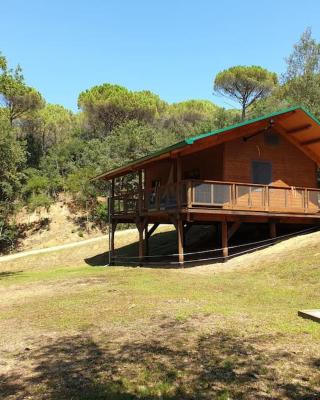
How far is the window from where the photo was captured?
73.9 feet

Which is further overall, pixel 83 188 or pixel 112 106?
pixel 112 106

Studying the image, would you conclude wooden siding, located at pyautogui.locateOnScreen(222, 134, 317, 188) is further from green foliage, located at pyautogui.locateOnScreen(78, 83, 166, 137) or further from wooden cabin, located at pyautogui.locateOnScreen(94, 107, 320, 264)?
green foliage, located at pyautogui.locateOnScreen(78, 83, 166, 137)

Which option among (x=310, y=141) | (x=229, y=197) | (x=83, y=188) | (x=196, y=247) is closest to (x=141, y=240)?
(x=196, y=247)

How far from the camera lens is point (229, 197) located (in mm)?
19969

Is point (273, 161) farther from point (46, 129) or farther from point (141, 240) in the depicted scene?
point (46, 129)

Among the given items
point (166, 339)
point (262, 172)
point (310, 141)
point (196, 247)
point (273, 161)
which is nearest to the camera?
point (166, 339)

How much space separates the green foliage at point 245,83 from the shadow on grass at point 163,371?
5404 cm

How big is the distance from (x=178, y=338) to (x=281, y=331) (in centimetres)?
184

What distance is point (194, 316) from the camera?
9531 millimetres

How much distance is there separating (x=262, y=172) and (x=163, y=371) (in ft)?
58.1

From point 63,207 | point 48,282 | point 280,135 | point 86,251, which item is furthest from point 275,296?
point 63,207

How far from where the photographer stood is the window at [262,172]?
2253cm

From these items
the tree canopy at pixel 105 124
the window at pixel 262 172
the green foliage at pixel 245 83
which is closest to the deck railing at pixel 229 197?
the window at pixel 262 172

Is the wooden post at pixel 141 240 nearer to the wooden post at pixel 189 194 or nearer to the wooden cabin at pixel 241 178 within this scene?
the wooden cabin at pixel 241 178
